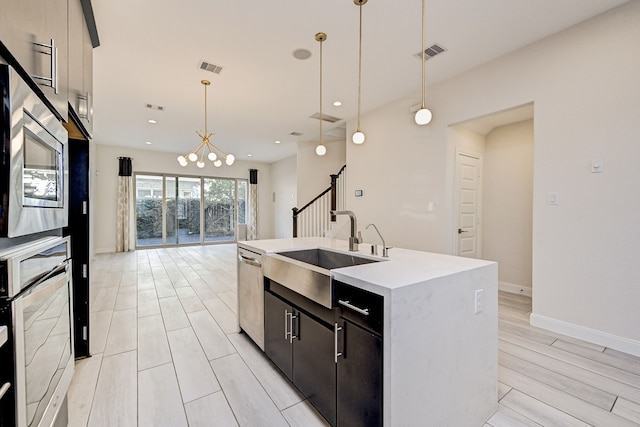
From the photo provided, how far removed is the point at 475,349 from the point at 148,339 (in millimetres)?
2799

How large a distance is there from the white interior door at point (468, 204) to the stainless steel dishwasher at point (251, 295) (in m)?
2.99

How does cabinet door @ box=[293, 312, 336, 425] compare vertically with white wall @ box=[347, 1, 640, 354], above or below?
below

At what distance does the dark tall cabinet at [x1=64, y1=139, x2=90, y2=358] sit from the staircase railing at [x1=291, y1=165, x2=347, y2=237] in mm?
4092

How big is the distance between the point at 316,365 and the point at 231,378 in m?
0.82

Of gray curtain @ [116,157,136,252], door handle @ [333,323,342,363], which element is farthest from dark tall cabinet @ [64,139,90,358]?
gray curtain @ [116,157,136,252]

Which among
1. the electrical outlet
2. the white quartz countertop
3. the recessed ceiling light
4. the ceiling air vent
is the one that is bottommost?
the electrical outlet

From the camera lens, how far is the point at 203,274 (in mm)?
5156

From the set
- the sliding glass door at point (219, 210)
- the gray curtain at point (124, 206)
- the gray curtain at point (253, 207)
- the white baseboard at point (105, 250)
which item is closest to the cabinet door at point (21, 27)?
the gray curtain at point (124, 206)

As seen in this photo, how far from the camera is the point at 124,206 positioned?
7609mm

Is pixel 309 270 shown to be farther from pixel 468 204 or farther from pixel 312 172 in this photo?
pixel 312 172

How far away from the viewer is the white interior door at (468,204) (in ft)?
13.0

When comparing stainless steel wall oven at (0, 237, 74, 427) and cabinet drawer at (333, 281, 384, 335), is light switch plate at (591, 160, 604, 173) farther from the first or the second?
stainless steel wall oven at (0, 237, 74, 427)

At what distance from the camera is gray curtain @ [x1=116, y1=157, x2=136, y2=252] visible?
24.9 ft

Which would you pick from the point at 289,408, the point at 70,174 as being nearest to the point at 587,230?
the point at 289,408
